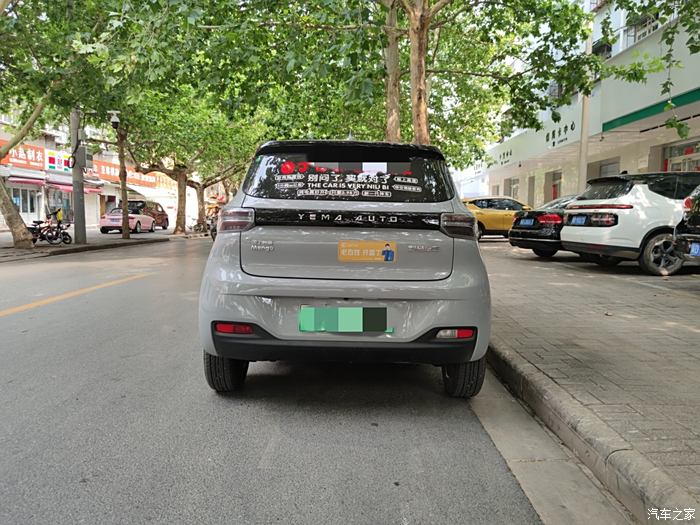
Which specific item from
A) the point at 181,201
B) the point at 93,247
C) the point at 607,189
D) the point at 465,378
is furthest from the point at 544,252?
the point at 181,201

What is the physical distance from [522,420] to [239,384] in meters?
1.90

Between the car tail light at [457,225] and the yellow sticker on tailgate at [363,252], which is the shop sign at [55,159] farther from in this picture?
the car tail light at [457,225]

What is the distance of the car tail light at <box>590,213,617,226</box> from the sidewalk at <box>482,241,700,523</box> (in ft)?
5.57

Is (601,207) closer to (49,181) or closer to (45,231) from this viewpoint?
(45,231)

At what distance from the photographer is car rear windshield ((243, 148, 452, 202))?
3408 millimetres

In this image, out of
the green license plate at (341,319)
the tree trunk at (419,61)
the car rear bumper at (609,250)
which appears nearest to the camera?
the green license plate at (341,319)

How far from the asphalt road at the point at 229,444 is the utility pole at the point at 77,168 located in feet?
51.0

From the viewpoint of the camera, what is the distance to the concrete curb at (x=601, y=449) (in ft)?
7.63

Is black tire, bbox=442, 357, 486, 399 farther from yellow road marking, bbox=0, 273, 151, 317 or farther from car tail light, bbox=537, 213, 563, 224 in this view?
car tail light, bbox=537, 213, 563, 224

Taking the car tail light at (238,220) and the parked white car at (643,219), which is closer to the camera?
the car tail light at (238,220)

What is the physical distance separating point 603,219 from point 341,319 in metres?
7.90

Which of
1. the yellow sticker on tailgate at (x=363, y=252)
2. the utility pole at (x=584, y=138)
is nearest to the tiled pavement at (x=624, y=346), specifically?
the yellow sticker on tailgate at (x=363, y=252)

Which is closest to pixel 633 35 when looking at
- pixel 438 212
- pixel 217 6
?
pixel 217 6

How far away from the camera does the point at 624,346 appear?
483 centimetres
